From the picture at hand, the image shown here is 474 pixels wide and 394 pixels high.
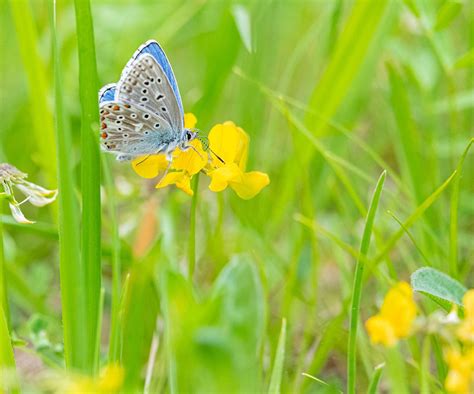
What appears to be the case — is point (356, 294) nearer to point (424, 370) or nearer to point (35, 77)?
point (424, 370)

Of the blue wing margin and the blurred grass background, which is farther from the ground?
the blue wing margin

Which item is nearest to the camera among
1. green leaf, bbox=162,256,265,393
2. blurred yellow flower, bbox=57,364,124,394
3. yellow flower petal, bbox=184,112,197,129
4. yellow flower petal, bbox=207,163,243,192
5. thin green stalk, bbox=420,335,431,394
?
blurred yellow flower, bbox=57,364,124,394

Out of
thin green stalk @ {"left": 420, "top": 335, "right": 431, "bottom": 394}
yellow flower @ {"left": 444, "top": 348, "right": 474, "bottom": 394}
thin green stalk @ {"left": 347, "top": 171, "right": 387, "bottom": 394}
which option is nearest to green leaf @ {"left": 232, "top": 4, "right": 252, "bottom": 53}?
thin green stalk @ {"left": 347, "top": 171, "right": 387, "bottom": 394}

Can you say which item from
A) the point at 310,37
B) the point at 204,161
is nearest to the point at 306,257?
the point at 310,37

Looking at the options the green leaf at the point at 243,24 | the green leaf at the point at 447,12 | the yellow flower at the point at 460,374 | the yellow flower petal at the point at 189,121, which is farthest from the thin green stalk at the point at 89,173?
the green leaf at the point at 447,12

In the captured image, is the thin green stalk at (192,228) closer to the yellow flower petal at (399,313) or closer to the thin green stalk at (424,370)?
the thin green stalk at (424,370)

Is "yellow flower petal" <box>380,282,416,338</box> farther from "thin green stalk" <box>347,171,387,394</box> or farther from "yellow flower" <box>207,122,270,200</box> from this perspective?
"yellow flower" <box>207,122,270,200</box>

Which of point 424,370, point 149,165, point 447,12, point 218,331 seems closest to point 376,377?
point 424,370
